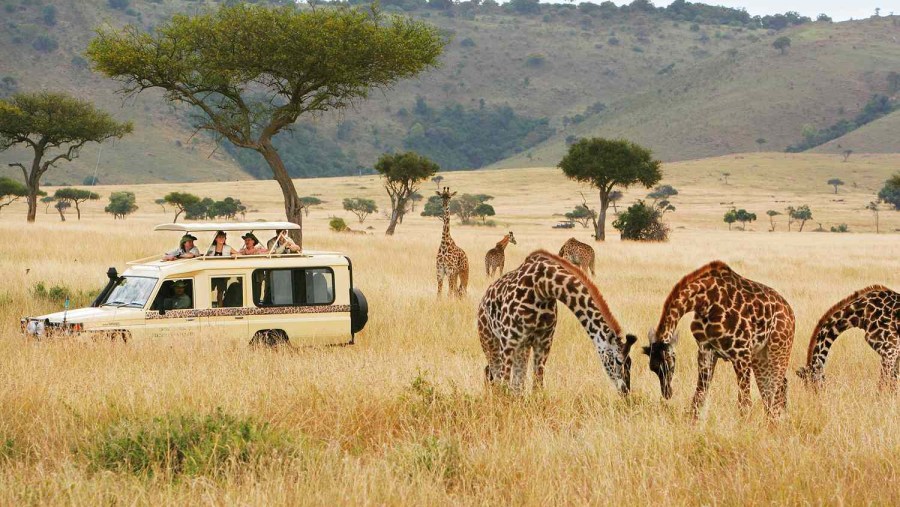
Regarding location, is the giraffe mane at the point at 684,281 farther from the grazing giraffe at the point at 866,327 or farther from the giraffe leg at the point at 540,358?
the grazing giraffe at the point at 866,327

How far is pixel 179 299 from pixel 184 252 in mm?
1618

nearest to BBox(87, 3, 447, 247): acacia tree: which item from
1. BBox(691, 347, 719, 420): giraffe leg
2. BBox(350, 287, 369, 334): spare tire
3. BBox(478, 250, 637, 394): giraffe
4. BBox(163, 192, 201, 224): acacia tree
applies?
BBox(350, 287, 369, 334): spare tire

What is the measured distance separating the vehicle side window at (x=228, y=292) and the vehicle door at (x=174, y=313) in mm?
324

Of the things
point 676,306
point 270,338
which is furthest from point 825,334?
point 270,338

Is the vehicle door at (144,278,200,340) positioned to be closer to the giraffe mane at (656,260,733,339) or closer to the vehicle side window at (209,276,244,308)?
the vehicle side window at (209,276,244,308)

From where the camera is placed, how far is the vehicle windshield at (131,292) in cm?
1212

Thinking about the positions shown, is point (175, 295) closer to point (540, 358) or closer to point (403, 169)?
point (540, 358)

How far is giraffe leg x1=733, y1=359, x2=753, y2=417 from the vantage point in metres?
7.97

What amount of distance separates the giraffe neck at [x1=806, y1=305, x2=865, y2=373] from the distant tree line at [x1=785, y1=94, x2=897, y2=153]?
180m

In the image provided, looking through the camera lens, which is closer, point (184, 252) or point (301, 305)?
point (301, 305)

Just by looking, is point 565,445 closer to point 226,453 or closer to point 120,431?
point 226,453

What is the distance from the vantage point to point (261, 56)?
2598 centimetres

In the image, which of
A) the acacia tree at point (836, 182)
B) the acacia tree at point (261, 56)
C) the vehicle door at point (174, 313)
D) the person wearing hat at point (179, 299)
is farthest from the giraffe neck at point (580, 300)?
the acacia tree at point (836, 182)

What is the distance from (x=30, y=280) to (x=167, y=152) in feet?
485
